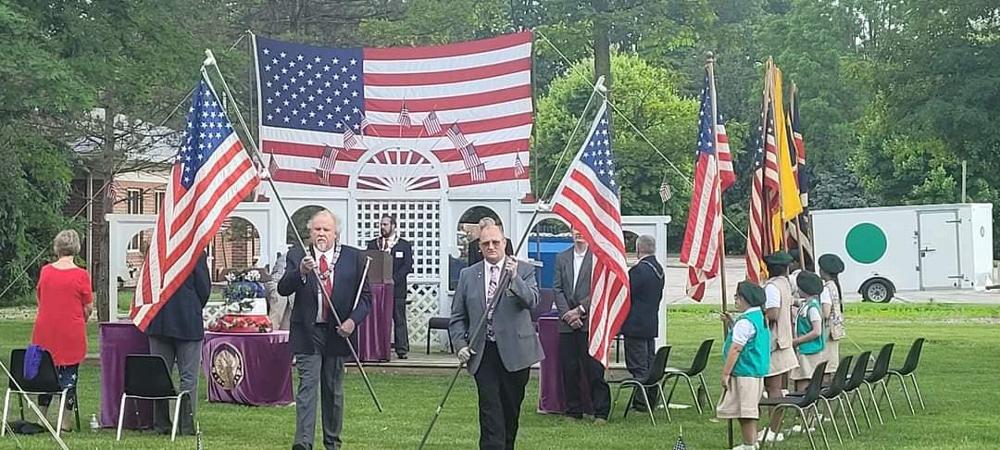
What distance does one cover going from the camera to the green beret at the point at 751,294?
405 inches

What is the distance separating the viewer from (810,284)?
38.9ft

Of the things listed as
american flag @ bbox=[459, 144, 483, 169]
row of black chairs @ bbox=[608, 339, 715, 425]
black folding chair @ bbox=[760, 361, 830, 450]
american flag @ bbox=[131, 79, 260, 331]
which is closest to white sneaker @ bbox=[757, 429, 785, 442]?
black folding chair @ bbox=[760, 361, 830, 450]

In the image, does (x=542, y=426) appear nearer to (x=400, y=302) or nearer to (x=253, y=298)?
(x=253, y=298)

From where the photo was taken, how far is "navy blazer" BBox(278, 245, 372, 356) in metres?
10.2

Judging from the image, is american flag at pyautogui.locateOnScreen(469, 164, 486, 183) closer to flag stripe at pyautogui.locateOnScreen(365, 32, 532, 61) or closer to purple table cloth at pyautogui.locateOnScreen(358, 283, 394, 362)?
flag stripe at pyautogui.locateOnScreen(365, 32, 532, 61)

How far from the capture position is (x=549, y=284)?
21844 mm

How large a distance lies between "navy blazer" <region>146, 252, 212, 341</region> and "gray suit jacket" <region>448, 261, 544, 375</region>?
8.29ft

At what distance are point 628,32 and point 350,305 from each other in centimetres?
Result: 1840

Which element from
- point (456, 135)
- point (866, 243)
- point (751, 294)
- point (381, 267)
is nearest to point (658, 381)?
point (751, 294)

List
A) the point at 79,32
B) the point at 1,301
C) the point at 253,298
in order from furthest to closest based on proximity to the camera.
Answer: the point at 1,301, the point at 79,32, the point at 253,298

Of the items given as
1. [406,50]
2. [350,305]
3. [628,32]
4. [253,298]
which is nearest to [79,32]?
[406,50]

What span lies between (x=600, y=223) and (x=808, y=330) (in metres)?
1.97

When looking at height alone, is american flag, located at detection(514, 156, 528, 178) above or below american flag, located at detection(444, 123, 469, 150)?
below

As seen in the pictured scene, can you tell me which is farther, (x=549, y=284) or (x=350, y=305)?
(x=549, y=284)
